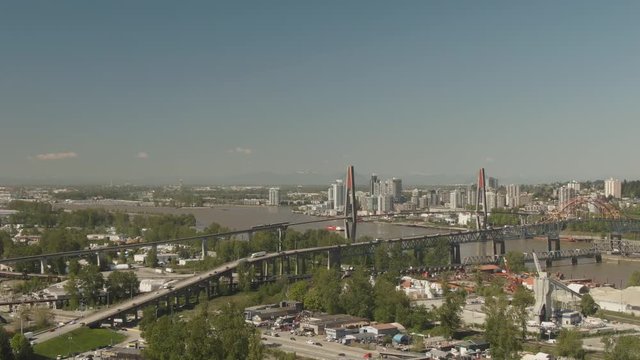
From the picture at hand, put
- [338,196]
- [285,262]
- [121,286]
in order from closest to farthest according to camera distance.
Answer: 1. [121,286]
2. [285,262]
3. [338,196]

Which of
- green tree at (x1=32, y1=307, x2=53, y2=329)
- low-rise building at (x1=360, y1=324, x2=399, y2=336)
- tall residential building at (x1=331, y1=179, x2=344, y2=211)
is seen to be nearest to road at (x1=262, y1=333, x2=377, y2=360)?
low-rise building at (x1=360, y1=324, x2=399, y2=336)

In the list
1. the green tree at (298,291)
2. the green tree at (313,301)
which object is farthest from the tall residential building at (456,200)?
the green tree at (313,301)

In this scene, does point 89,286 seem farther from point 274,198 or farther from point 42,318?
point 274,198

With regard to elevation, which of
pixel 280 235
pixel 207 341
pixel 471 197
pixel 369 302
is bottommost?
pixel 369 302

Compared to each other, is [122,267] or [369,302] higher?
[369,302]

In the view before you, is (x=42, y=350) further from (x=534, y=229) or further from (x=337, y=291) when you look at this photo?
(x=534, y=229)

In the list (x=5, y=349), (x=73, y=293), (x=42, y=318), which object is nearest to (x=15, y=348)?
(x=5, y=349)

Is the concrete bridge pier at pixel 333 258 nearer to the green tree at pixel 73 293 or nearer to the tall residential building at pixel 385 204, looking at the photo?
the green tree at pixel 73 293
